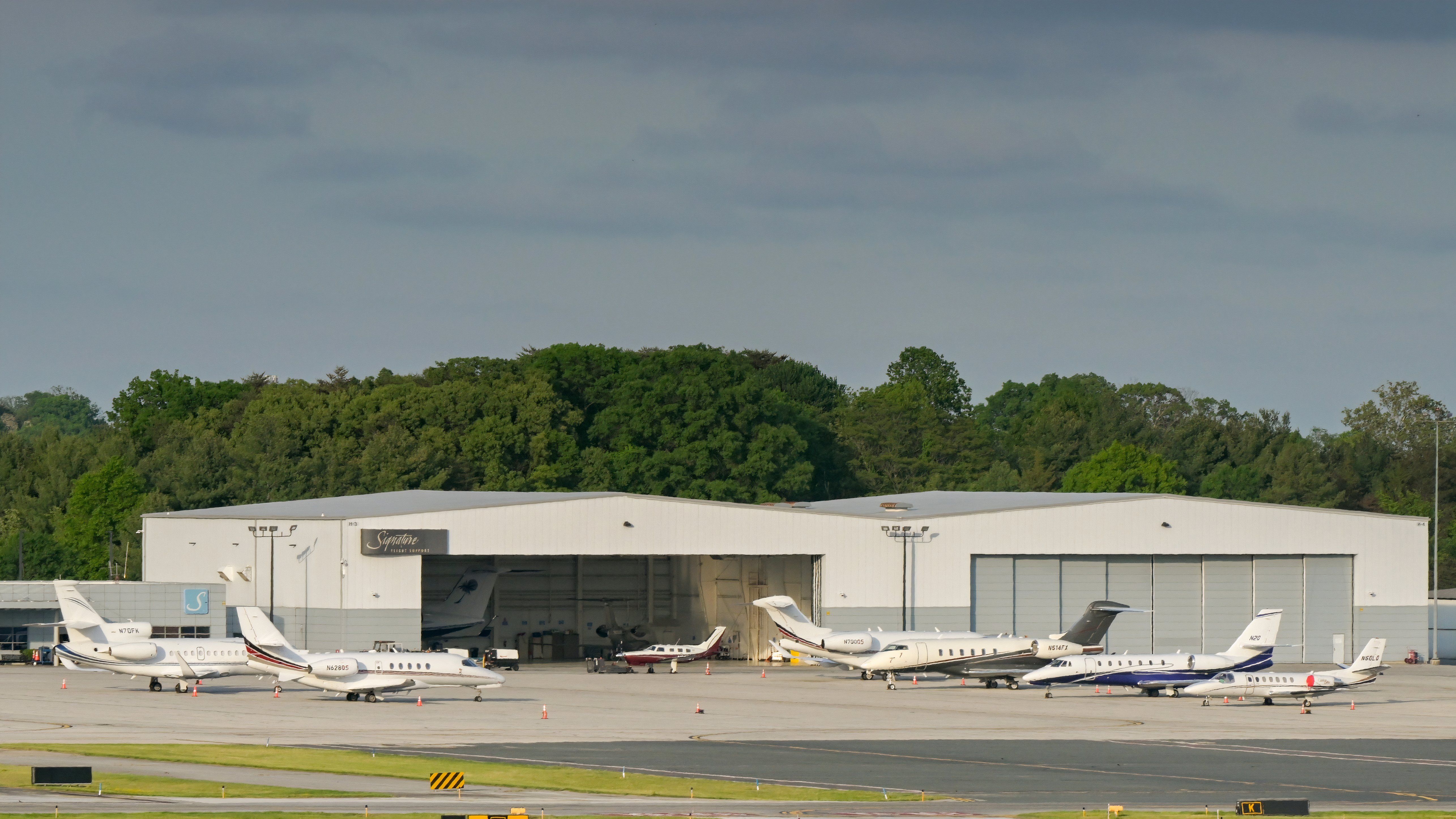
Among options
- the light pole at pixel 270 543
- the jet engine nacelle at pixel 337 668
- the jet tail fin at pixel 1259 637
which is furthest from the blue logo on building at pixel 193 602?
the jet tail fin at pixel 1259 637

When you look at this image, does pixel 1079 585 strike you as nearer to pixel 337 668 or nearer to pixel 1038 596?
pixel 1038 596

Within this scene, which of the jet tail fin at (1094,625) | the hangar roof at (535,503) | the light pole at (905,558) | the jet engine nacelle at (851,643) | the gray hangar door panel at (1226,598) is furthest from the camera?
the gray hangar door panel at (1226,598)

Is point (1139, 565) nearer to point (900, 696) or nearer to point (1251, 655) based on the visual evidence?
point (1251, 655)

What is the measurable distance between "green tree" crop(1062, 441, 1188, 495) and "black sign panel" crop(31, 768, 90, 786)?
382 feet

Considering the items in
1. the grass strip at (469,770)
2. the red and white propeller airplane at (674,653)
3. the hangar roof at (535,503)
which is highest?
the hangar roof at (535,503)

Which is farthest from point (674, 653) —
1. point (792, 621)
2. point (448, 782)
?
point (448, 782)

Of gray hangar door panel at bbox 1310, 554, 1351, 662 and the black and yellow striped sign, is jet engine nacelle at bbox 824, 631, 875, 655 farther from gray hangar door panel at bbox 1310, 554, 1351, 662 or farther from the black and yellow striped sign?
the black and yellow striped sign

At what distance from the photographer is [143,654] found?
69125 mm

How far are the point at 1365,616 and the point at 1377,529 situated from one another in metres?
4.69

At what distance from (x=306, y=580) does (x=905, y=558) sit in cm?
2940

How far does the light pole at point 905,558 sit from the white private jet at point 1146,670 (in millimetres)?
14978

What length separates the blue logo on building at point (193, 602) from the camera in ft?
283

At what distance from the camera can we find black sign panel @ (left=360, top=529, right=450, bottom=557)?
83.6m

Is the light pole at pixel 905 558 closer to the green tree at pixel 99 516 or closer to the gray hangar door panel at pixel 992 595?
the gray hangar door panel at pixel 992 595
